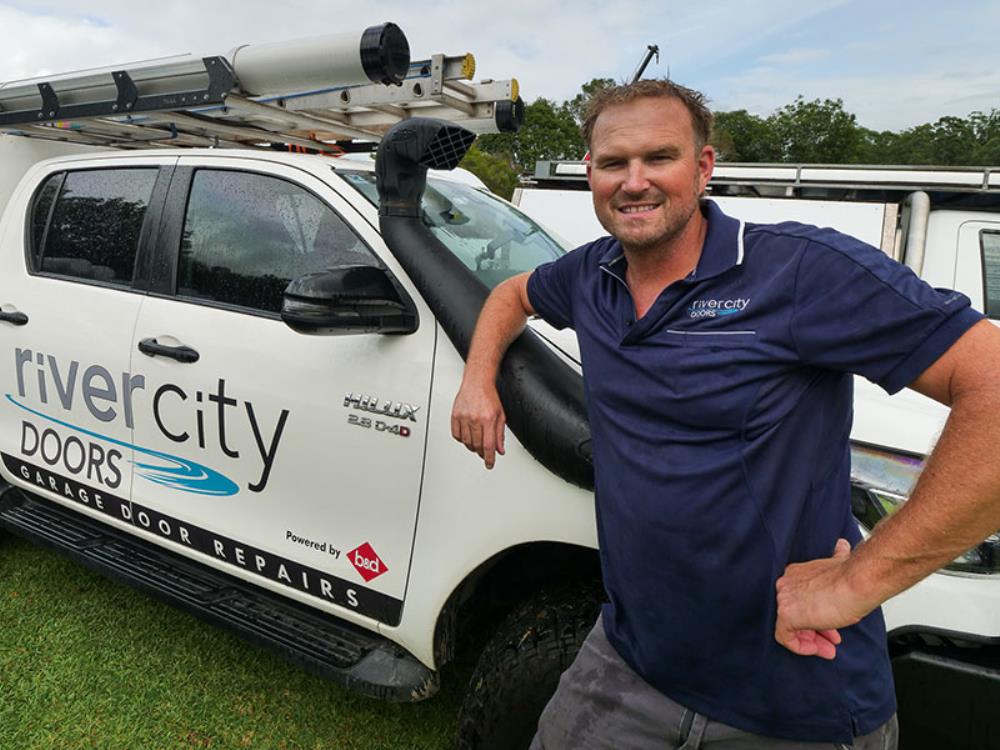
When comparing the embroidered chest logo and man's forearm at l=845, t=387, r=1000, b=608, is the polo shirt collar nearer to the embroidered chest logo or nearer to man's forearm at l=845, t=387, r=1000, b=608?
the embroidered chest logo

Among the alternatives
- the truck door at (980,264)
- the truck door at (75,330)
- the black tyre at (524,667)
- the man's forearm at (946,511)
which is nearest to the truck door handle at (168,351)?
the truck door at (75,330)

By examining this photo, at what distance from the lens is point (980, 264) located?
17.7ft

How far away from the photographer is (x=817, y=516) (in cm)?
128

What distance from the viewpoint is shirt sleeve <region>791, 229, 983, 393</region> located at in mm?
1100

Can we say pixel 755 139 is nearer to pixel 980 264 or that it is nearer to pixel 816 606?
pixel 980 264

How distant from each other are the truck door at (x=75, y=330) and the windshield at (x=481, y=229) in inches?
41.5

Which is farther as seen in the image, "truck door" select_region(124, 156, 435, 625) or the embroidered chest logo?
"truck door" select_region(124, 156, 435, 625)

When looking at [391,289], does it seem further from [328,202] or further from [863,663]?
[863,663]

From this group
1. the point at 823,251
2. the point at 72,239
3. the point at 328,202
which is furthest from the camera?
the point at 72,239

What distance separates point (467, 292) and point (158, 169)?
5.09 ft

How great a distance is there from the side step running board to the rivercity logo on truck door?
25 centimetres

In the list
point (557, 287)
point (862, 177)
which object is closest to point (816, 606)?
point (557, 287)

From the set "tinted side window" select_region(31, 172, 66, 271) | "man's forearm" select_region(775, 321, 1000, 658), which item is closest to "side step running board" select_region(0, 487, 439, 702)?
"tinted side window" select_region(31, 172, 66, 271)

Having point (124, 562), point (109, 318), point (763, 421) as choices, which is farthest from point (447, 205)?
point (124, 562)
